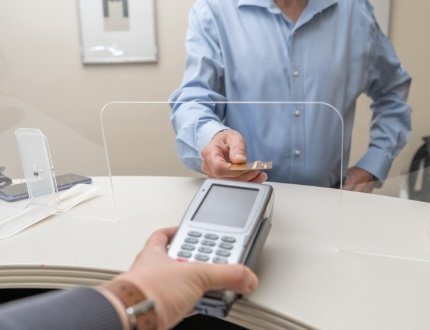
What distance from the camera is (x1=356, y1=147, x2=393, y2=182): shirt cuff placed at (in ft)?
→ 3.30

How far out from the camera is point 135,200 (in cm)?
79

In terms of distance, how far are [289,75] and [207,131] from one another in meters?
0.29

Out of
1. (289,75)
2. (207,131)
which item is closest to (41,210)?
(207,131)

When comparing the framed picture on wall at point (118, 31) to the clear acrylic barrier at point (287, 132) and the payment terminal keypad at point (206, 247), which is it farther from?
the payment terminal keypad at point (206, 247)

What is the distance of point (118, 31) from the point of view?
181 cm

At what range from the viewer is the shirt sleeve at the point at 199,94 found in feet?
2.65

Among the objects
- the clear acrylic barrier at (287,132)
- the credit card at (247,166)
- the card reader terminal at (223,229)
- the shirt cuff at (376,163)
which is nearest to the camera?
the card reader terminal at (223,229)

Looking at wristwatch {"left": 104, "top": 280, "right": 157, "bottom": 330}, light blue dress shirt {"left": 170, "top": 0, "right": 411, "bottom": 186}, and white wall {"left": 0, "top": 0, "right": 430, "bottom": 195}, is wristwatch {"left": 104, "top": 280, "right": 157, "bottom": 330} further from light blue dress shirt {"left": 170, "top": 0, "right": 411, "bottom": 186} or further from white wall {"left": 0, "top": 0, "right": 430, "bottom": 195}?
white wall {"left": 0, "top": 0, "right": 430, "bottom": 195}

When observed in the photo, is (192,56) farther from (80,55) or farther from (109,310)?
(80,55)

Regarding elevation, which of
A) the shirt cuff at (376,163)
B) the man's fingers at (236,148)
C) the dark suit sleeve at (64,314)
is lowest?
the shirt cuff at (376,163)

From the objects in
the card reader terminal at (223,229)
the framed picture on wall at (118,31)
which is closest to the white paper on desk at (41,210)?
the card reader terminal at (223,229)

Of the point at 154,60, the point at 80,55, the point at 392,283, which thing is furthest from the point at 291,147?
the point at 80,55

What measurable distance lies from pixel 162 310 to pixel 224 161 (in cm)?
33

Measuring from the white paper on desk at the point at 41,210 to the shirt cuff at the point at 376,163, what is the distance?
0.62 m
